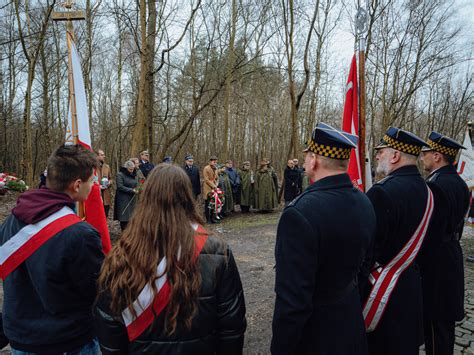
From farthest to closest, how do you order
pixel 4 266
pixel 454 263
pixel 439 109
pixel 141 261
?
pixel 439 109 → pixel 454 263 → pixel 4 266 → pixel 141 261

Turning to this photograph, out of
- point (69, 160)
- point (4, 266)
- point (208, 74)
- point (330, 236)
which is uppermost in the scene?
point (208, 74)

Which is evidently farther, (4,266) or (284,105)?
(284,105)

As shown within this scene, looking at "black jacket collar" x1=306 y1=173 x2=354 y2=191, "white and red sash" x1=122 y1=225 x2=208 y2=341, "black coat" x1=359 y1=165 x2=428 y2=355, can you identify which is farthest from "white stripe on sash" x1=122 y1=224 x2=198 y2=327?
"black coat" x1=359 y1=165 x2=428 y2=355

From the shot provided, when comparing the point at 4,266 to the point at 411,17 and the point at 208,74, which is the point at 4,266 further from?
the point at 411,17

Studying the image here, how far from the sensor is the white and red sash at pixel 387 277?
7.13 ft

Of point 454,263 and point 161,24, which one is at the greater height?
point 161,24

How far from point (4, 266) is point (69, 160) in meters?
0.65

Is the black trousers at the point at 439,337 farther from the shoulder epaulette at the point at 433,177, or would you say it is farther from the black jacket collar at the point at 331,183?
the black jacket collar at the point at 331,183

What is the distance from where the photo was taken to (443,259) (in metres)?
2.79

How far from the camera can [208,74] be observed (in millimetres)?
13547

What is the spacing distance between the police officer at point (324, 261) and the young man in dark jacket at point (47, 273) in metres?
1.04

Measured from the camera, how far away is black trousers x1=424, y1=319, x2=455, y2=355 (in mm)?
2656

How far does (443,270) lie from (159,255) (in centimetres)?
257

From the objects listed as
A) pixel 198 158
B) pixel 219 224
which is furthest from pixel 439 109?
pixel 219 224
